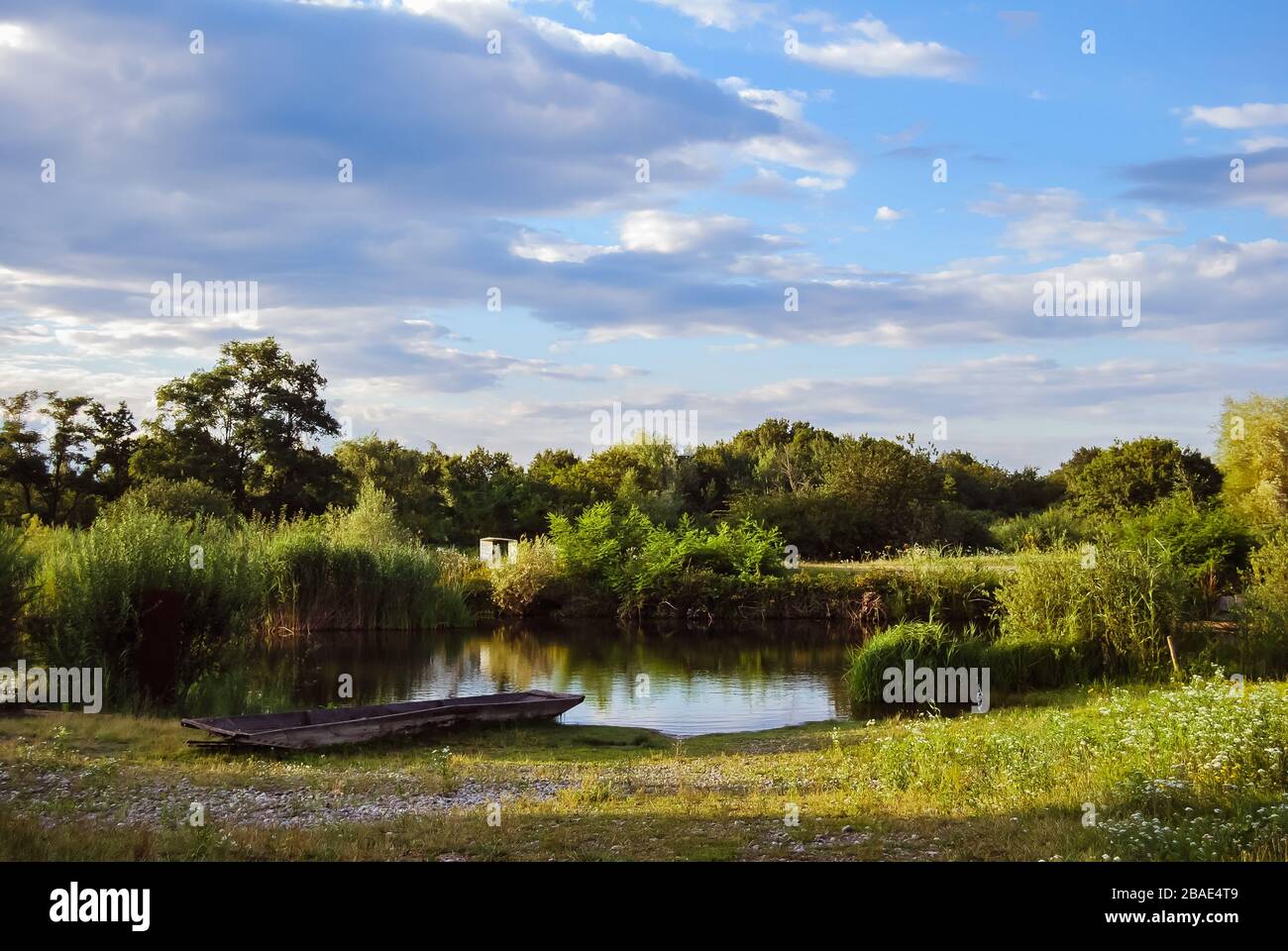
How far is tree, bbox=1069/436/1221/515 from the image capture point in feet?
140

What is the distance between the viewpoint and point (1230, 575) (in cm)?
2447

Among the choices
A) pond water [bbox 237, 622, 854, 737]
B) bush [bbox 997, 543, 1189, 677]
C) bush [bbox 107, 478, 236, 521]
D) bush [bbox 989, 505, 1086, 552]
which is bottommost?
pond water [bbox 237, 622, 854, 737]

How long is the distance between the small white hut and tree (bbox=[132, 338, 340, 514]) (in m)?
10.0

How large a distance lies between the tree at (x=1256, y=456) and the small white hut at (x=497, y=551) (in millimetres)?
22455

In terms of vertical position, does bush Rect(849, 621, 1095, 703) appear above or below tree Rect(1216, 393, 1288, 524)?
below

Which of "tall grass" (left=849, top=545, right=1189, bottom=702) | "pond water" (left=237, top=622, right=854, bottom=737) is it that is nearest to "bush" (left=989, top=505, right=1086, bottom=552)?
"pond water" (left=237, top=622, right=854, bottom=737)

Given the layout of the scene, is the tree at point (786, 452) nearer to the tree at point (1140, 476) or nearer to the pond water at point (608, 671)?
the tree at point (1140, 476)

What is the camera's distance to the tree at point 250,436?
45281 mm

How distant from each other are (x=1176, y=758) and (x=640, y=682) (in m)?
13.6

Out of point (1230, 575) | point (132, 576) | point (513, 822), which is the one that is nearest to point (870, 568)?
point (1230, 575)

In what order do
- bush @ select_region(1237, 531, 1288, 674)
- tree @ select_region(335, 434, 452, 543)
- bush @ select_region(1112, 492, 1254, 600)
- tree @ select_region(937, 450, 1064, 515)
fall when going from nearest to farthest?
bush @ select_region(1237, 531, 1288, 674) < bush @ select_region(1112, 492, 1254, 600) < tree @ select_region(335, 434, 452, 543) < tree @ select_region(937, 450, 1064, 515)

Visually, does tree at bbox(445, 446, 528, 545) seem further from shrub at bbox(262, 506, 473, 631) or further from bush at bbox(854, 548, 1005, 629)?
bush at bbox(854, 548, 1005, 629)

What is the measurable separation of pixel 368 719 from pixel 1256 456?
1237 inches

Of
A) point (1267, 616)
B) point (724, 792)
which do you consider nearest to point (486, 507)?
point (1267, 616)
